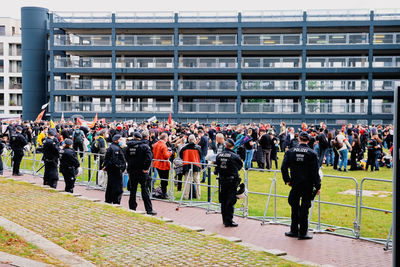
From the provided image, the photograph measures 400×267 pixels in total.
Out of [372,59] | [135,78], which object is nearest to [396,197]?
[372,59]

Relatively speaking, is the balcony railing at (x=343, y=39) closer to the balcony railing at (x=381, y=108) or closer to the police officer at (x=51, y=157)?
the balcony railing at (x=381, y=108)

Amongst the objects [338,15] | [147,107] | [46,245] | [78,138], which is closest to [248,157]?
[78,138]

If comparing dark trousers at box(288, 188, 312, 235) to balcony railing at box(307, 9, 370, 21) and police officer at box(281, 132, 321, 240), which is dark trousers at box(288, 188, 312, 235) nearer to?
police officer at box(281, 132, 321, 240)

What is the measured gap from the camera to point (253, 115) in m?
46.6

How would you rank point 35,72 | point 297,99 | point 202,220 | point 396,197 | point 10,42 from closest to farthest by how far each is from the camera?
point 396,197 < point 202,220 < point 297,99 < point 35,72 < point 10,42

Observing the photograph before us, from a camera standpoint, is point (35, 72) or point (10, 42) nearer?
point (35, 72)

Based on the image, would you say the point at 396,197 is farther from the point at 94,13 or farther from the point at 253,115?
the point at 94,13

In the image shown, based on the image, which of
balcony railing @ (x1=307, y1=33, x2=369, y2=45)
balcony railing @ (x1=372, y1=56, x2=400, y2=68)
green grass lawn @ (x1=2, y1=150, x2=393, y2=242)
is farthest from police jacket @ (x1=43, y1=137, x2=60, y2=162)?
balcony railing @ (x1=372, y1=56, x2=400, y2=68)

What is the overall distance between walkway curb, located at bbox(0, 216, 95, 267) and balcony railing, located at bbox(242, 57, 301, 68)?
40.8m

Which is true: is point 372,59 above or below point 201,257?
above

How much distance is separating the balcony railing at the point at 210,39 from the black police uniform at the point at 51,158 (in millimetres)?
36627

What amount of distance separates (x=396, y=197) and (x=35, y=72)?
55.8 m

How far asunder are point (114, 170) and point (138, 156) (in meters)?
0.87

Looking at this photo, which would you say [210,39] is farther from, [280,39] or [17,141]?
[17,141]
